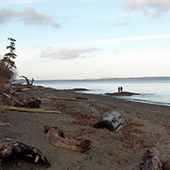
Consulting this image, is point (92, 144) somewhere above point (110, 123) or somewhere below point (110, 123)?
below

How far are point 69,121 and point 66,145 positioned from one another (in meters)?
4.65

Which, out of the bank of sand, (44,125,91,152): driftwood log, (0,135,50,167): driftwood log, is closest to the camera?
(0,135,50,167): driftwood log

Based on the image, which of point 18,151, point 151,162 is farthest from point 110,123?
point 18,151

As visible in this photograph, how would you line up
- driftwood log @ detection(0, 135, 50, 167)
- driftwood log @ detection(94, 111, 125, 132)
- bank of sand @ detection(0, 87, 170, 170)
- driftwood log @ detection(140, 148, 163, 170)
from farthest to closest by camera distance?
driftwood log @ detection(94, 111, 125, 132) → driftwood log @ detection(140, 148, 163, 170) → bank of sand @ detection(0, 87, 170, 170) → driftwood log @ detection(0, 135, 50, 167)

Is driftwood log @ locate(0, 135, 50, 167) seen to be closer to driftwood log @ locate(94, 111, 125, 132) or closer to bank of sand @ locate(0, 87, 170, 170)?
bank of sand @ locate(0, 87, 170, 170)

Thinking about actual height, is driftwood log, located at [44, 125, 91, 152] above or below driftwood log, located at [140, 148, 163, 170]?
above

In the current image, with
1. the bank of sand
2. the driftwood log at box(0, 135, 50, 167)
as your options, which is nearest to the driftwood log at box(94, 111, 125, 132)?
the bank of sand

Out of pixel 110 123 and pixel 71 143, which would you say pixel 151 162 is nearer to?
pixel 71 143

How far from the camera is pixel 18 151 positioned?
3.98 meters

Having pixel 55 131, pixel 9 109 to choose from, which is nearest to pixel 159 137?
pixel 55 131

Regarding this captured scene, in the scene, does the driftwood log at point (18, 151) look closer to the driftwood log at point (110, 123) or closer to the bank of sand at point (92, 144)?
the bank of sand at point (92, 144)

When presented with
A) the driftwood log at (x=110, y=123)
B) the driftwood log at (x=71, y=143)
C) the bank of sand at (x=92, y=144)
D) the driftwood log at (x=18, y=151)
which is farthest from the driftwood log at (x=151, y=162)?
the driftwood log at (x=110, y=123)

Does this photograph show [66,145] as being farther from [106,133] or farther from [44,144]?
[106,133]

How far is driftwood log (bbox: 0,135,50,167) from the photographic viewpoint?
379 cm
